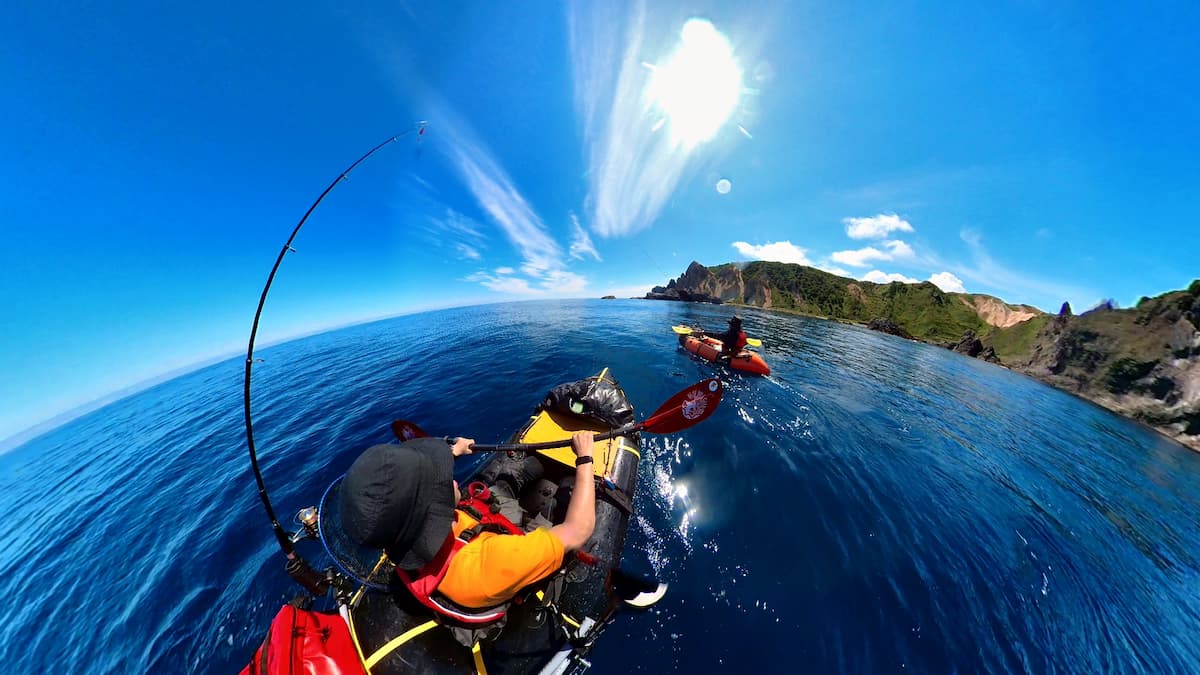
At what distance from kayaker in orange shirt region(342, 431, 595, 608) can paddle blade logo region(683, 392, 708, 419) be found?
10.5ft

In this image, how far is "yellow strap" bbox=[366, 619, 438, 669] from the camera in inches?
117

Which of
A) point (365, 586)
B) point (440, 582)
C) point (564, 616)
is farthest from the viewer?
point (564, 616)

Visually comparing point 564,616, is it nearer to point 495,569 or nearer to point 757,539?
point 495,569

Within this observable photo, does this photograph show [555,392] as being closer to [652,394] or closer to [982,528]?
[652,394]

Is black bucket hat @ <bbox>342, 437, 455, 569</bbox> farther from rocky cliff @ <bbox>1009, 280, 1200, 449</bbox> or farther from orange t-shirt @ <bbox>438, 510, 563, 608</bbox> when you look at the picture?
rocky cliff @ <bbox>1009, 280, 1200, 449</bbox>

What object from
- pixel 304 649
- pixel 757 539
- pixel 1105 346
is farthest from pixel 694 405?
pixel 1105 346

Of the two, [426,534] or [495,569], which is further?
[426,534]

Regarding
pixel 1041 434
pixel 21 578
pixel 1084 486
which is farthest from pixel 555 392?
pixel 1041 434

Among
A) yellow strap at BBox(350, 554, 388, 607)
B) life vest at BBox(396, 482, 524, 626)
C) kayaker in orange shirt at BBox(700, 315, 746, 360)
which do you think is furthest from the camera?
kayaker in orange shirt at BBox(700, 315, 746, 360)

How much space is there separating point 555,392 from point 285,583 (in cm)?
556

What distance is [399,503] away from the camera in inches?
100

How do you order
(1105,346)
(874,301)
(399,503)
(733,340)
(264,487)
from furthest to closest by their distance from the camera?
(874,301)
(1105,346)
(733,340)
(264,487)
(399,503)

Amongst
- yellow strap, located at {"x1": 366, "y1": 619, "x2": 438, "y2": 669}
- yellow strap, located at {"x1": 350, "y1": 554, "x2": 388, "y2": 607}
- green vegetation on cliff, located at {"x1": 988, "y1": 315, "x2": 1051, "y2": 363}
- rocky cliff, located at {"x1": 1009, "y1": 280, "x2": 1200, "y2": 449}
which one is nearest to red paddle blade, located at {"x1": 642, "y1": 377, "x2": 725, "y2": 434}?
yellow strap, located at {"x1": 366, "y1": 619, "x2": 438, "y2": 669}

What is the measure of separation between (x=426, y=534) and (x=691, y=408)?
422 centimetres
